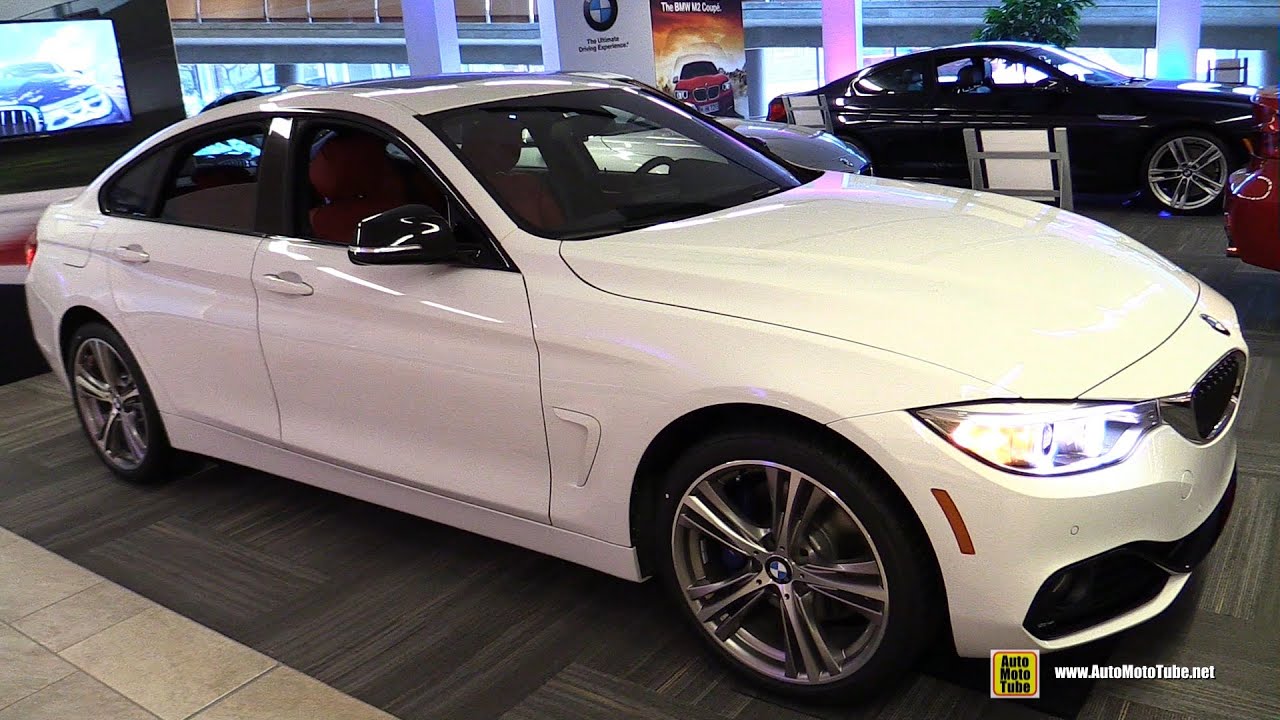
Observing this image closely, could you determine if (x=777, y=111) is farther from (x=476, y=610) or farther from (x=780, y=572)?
(x=780, y=572)

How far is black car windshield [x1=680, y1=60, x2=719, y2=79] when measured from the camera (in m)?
10.5

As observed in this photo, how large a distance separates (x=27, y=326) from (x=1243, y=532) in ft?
17.9

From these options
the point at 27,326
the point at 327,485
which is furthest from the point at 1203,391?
the point at 27,326

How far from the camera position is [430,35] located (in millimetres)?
11664

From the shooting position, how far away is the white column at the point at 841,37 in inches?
480

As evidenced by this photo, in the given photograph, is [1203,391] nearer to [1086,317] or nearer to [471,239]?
[1086,317]

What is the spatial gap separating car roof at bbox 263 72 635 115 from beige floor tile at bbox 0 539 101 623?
5.20 feet

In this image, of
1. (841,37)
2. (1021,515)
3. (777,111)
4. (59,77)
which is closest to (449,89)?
(1021,515)

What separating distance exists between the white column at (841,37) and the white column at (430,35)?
13.1 feet

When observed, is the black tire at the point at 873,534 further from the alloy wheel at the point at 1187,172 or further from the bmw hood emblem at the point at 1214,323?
the alloy wheel at the point at 1187,172

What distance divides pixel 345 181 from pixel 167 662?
1413 mm

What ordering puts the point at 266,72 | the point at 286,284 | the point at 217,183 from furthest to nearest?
the point at 266,72
the point at 217,183
the point at 286,284

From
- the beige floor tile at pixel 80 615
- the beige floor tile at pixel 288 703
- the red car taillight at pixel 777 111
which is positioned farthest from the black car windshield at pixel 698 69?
the beige floor tile at pixel 288 703

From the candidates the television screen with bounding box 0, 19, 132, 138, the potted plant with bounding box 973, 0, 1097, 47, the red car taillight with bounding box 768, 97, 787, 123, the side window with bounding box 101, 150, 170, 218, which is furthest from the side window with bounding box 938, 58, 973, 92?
the side window with bounding box 101, 150, 170, 218
